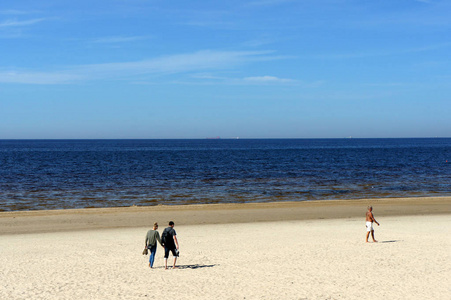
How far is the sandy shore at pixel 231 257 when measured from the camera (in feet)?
48.8

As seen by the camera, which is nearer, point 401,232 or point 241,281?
point 241,281

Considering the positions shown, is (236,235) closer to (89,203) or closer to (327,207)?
(327,207)

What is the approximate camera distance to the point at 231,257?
19.3m

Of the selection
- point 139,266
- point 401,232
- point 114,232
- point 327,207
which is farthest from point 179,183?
point 139,266

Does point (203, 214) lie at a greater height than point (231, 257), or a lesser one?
lesser

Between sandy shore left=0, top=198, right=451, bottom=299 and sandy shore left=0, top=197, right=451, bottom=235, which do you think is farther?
sandy shore left=0, top=197, right=451, bottom=235

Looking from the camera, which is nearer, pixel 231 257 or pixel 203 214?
pixel 231 257

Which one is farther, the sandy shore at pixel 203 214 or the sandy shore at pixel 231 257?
the sandy shore at pixel 203 214

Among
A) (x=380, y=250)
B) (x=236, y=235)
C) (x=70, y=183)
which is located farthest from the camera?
(x=70, y=183)

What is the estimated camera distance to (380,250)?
20.3m

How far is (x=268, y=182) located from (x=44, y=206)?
2729cm

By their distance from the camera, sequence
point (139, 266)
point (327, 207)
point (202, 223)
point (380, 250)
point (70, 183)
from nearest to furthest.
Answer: point (139, 266) < point (380, 250) < point (202, 223) < point (327, 207) < point (70, 183)

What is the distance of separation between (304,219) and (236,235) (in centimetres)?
726

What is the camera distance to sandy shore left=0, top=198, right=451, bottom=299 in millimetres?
14875
